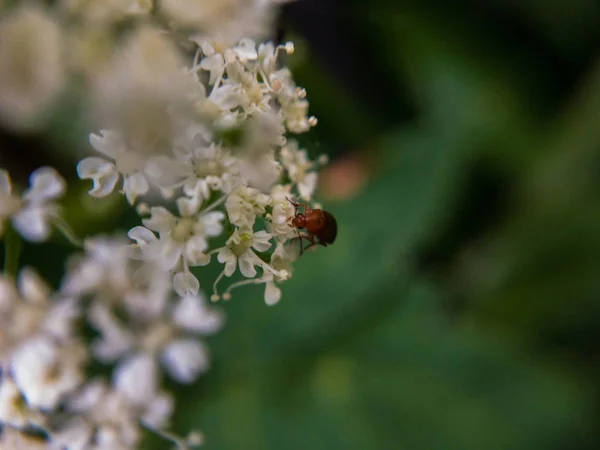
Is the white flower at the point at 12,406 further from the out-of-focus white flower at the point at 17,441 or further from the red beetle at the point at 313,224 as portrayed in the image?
the red beetle at the point at 313,224

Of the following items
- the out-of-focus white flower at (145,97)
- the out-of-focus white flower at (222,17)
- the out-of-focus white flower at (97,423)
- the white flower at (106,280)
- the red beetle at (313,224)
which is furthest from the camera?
the white flower at (106,280)

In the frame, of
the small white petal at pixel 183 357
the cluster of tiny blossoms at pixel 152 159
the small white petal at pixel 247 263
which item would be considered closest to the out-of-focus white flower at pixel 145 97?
the cluster of tiny blossoms at pixel 152 159

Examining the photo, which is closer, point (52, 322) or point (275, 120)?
point (275, 120)

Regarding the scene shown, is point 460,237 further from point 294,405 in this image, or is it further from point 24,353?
point 24,353

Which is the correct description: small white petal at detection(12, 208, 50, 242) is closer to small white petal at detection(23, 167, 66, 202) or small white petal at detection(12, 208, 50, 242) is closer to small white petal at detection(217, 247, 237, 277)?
small white petal at detection(23, 167, 66, 202)

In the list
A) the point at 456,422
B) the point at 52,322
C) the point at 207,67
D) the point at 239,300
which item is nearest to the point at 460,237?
the point at 456,422
